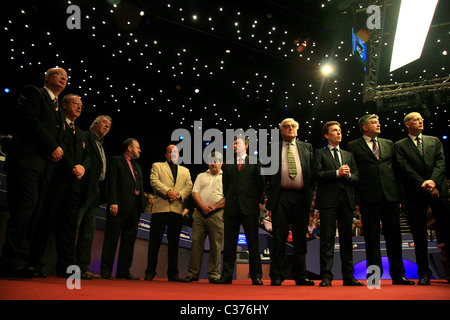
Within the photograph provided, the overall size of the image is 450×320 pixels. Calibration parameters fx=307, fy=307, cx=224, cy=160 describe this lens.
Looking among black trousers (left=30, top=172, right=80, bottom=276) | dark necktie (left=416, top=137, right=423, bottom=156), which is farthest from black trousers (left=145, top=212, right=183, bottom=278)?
dark necktie (left=416, top=137, right=423, bottom=156)

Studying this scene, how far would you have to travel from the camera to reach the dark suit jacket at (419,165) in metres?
2.91

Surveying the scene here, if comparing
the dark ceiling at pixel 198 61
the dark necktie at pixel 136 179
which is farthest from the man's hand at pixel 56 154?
the dark ceiling at pixel 198 61

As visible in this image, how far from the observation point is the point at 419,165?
3.04 m

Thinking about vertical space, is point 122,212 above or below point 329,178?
below

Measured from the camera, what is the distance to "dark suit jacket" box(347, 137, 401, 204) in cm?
293

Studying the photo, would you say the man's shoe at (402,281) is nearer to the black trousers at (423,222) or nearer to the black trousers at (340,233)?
the black trousers at (423,222)

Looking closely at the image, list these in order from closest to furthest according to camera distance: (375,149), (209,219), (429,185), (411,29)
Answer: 1. (429,185)
2. (375,149)
3. (209,219)
4. (411,29)

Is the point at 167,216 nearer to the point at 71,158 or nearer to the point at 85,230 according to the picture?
the point at 85,230

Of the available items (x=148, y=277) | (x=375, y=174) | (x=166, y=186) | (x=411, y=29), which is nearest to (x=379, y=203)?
(x=375, y=174)

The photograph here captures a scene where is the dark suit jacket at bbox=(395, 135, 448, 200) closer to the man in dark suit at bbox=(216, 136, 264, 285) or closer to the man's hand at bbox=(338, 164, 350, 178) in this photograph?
the man's hand at bbox=(338, 164, 350, 178)

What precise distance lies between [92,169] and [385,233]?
9.50 feet

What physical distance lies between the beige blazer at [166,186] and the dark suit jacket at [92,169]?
750 mm

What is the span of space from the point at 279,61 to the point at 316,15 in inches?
70.4
